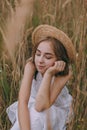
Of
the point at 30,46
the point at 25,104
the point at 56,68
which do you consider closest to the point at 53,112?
the point at 25,104

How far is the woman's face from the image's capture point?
6.16 ft

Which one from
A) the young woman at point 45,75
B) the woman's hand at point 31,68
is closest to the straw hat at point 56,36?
the young woman at point 45,75

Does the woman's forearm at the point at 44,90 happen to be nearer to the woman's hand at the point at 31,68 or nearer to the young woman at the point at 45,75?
the young woman at the point at 45,75

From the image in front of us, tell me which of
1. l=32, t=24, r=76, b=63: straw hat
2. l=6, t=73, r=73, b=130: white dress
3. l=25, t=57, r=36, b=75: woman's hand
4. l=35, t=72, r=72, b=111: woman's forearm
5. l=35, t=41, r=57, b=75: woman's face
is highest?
l=32, t=24, r=76, b=63: straw hat

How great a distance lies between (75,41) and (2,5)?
561mm

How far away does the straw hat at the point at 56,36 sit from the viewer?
6.26ft

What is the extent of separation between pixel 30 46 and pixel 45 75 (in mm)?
635

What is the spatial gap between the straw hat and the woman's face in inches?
1.6

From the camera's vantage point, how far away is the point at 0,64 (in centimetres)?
232

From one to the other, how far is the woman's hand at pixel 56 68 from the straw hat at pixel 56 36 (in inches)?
2.8

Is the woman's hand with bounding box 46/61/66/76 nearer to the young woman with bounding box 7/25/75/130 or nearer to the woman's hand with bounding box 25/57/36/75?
the young woman with bounding box 7/25/75/130

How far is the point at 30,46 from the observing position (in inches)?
97.0

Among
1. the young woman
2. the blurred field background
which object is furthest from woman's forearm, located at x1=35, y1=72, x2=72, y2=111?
the blurred field background

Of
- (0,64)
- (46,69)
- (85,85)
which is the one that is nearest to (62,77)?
(46,69)
